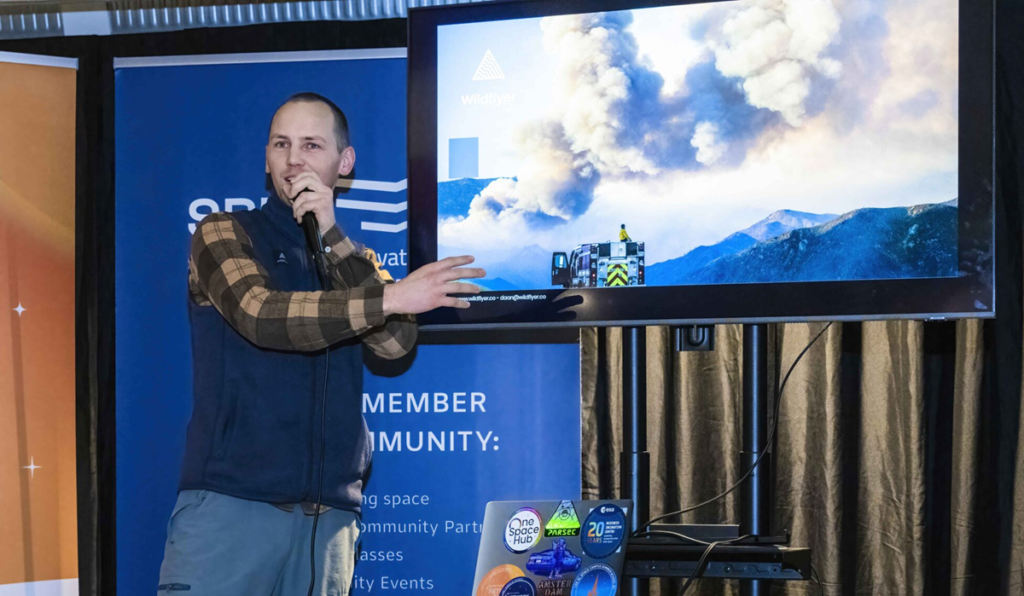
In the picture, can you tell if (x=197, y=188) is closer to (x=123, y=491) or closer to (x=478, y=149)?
(x=123, y=491)

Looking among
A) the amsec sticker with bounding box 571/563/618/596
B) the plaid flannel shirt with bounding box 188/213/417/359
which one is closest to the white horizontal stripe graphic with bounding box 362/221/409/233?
the plaid flannel shirt with bounding box 188/213/417/359

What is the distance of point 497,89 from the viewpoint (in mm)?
2016

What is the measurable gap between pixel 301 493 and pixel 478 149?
891 mm

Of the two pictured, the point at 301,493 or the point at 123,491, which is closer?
the point at 301,493

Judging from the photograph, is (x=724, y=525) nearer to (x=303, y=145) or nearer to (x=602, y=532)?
(x=602, y=532)

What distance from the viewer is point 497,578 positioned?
158 centimetres

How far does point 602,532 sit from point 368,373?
55.7 inches

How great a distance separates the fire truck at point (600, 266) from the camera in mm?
1927

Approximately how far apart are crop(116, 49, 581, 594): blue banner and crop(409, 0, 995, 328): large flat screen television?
2.68 ft

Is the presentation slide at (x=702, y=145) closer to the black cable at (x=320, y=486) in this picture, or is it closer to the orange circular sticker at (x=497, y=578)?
the black cable at (x=320, y=486)

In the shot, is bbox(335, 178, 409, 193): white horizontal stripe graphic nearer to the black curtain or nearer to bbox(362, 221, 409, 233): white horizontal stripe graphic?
bbox(362, 221, 409, 233): white horizontal stripe graphic

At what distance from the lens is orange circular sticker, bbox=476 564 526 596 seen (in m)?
1.58

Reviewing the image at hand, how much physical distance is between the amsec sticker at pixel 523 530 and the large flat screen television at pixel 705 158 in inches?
20.5

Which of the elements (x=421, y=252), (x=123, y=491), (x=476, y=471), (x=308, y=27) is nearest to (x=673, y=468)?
(x=476, y=471)
